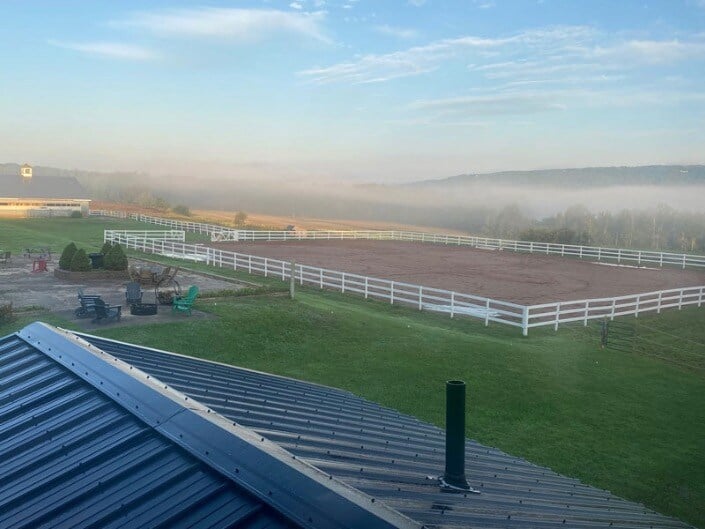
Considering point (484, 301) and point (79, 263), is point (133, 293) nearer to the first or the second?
point (79, 263)

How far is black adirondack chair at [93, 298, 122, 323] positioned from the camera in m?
16.7

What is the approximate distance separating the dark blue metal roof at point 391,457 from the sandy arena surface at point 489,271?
19419 mm

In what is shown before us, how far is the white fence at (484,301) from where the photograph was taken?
21.1 m

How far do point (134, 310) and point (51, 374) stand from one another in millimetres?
12618

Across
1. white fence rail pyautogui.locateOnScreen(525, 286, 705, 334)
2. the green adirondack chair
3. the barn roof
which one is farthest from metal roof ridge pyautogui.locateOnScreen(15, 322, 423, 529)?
the barn roof

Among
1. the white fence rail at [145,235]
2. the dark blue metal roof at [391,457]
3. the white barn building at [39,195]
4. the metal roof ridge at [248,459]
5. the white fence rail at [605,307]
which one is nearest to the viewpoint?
the metal roof ridge at [248,459]

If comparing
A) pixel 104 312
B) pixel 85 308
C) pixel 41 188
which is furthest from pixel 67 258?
pixel 41 188

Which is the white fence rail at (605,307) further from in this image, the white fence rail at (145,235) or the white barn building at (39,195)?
the white barn building at (39,195)

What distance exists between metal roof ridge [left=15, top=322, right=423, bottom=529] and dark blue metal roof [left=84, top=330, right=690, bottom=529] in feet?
1.47

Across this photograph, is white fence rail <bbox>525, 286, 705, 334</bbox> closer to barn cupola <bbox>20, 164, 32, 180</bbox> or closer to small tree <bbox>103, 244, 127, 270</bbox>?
small tree <bbox>103, 244, 127, 270</bbox>

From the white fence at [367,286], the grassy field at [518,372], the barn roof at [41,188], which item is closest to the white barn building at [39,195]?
the barn roof at [41,188]

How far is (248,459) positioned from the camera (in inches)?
144

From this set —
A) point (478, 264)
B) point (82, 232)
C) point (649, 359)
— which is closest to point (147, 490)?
point (649, 359)

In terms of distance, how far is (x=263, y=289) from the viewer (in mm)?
22281
